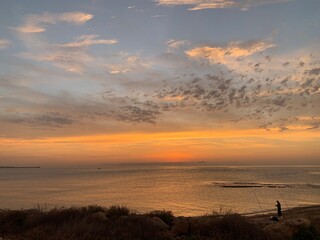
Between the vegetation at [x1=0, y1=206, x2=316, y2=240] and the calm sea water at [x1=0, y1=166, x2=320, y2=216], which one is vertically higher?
the vegetation at [x1=0, y1=206, x2=316, y2=240]

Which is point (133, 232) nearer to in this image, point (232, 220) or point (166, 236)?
point (166, 236)

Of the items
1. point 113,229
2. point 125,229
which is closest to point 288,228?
point 125,229

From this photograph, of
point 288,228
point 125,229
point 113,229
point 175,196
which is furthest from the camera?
point 175,196

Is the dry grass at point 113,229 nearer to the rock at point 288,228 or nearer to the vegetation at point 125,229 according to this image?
the vegetation at point 125,229

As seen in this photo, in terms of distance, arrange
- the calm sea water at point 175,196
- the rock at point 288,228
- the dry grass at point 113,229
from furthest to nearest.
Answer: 1. the calm sea water at point 175,196
2. the rock at point 288,228
3. the dry grass at point 113,229

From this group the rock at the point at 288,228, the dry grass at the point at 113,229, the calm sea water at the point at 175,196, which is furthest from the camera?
the calm sea water at the point at 175,196

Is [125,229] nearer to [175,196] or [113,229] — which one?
[113,229]

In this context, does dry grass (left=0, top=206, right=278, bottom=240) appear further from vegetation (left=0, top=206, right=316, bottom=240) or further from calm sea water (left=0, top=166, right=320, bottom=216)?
calm sea water (left=0, top=166, right=320, bottom=216)

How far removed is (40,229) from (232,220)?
7.33m

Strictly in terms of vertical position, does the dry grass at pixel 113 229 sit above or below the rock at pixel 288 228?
above

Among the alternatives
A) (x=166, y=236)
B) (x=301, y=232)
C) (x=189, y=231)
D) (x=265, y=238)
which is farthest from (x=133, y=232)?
(x=301, y=232)

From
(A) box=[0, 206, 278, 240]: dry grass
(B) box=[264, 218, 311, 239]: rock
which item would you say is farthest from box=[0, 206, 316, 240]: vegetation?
(B) box=[264, 218, 311, 239]: rock

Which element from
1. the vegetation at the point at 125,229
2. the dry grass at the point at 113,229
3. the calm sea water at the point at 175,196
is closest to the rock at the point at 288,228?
the vegetation at the point at 125,229

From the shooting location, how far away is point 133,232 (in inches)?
A: 515
